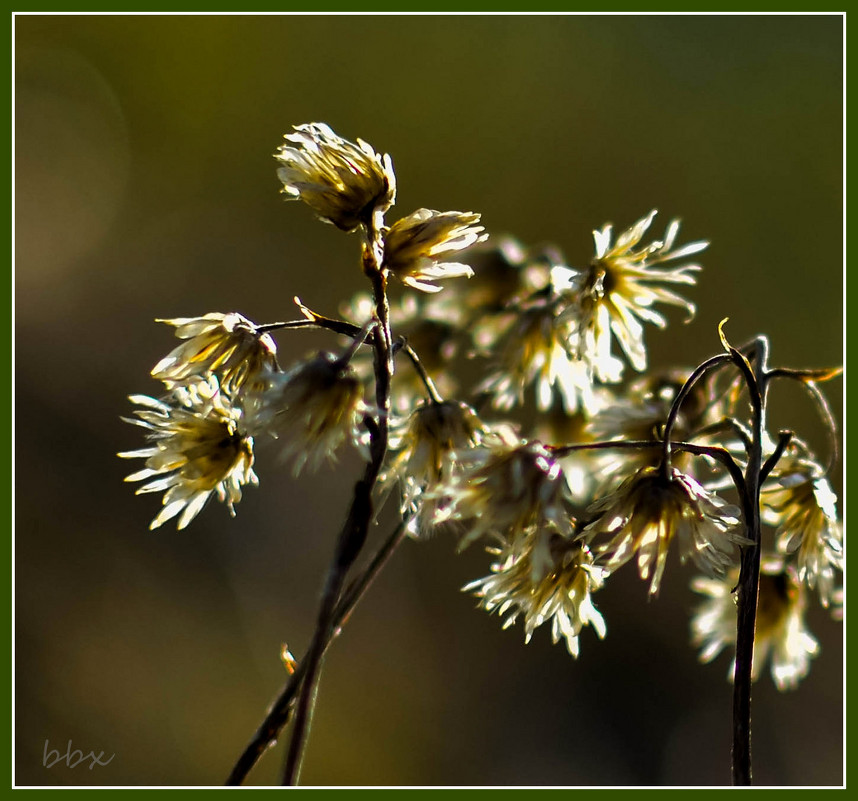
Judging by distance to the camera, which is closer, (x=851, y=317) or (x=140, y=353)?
(x=851, y=317)

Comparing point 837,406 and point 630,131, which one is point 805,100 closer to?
point 630,131

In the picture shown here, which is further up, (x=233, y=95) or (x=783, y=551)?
(x=233, y=95)

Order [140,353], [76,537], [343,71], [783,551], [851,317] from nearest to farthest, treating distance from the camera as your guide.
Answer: [783,551] → [851,317] → [76,537] → [140,353] → [343,71]

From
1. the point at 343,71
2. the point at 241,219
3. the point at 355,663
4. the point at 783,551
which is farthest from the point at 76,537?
the point at 783,551

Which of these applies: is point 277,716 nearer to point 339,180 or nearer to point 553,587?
point 553,587

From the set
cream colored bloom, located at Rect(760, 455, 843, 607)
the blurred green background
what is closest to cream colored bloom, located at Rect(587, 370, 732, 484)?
cream colored bloom, located at Rect(760, 455, 843, 607)

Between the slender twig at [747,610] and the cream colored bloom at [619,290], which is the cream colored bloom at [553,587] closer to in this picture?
the slender twig at [747,610]
